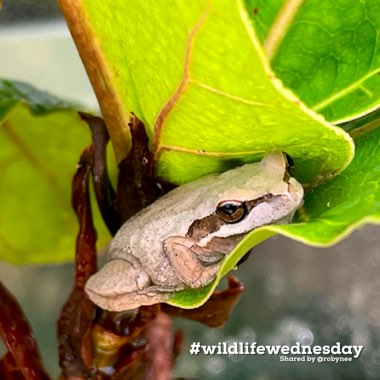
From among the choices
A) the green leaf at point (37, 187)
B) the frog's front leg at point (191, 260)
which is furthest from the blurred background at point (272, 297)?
the frog's front leg at point (191, 260)

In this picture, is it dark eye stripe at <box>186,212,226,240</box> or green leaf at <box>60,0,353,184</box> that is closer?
green leaf at <box>60,0,353,184</box>

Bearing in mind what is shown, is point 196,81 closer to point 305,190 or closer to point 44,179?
point 305,190

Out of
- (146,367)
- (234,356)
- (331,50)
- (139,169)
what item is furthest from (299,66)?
(234,356)

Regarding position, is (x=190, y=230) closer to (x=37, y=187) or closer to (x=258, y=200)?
(x=258, y=200)

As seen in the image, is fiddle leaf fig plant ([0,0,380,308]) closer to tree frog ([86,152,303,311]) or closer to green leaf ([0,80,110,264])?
tree frog ([86,152,303,311])

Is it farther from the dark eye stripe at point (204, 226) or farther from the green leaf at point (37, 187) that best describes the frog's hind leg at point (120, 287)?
the green leaf at point (37, 187)

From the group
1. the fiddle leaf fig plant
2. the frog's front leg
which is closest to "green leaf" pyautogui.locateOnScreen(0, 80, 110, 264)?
the fiddle leaf fig plant
